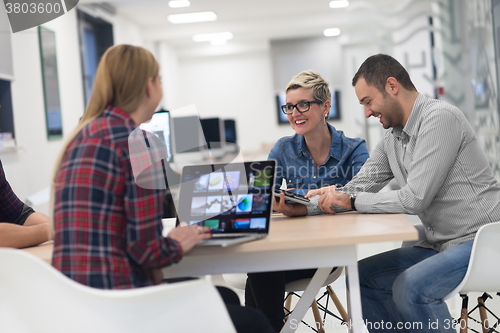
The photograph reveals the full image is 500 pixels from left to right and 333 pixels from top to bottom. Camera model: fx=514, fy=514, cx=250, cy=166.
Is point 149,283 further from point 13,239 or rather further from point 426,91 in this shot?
point 426,91

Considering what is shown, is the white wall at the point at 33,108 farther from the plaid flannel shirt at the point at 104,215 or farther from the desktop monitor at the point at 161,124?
the plaid flannel shirt at the point at 104,215

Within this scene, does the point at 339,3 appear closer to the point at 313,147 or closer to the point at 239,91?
the point at 239,91

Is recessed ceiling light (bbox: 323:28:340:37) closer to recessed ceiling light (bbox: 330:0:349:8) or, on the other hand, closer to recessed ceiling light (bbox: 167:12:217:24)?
recessed ceiling light (bbox: 330:0:349:8)

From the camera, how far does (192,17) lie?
813 centimetres

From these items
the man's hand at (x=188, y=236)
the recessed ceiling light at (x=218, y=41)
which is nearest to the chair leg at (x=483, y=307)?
the man's hand at (x=188, y=236)

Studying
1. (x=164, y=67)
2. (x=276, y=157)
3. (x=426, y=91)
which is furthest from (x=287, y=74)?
(x=276, y=157)

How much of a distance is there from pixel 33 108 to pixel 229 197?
405 cm

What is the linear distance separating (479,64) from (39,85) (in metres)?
4.17

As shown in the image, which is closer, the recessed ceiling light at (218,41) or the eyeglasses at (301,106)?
the eyeglasses at (301,106)

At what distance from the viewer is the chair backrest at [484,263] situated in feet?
5.07

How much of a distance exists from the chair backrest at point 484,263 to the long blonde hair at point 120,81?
3.51 feet

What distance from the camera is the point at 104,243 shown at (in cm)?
113

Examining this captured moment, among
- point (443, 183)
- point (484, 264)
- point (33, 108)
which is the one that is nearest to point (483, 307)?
point (484, 264)

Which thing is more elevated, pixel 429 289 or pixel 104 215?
pixel 104 215
